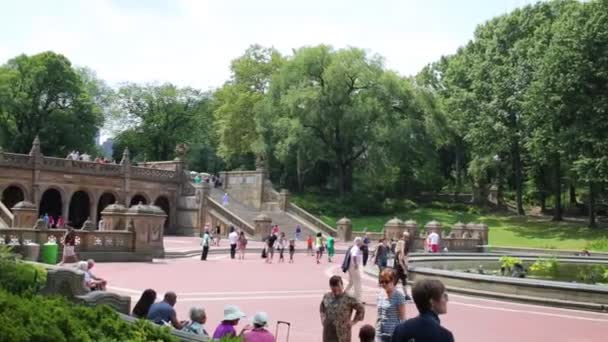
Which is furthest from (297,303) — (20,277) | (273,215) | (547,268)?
(273,215)

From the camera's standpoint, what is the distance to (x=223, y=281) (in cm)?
2023

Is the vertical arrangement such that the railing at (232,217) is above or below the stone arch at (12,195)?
below

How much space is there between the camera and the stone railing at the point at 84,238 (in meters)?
22.9

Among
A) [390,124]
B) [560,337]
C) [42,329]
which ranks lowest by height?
[560,337]

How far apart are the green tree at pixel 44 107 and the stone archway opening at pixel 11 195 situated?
1828 cm

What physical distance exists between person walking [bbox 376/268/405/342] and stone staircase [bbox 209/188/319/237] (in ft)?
128

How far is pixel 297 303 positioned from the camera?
16.0 m

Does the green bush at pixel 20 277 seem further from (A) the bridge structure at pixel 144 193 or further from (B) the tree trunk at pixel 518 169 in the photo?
(B) the tree trunk at pixel 518 169

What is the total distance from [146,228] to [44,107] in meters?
42.8

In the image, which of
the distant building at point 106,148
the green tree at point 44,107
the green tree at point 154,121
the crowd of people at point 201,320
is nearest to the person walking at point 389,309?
the crowd of people at point 201,320

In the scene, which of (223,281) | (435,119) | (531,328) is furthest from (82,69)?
(531,328)

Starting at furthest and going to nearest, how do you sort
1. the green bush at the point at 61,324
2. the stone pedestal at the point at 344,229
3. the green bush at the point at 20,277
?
the stone pedestal at the point at 344,229, the green bush at the point at 20,277, the green bush at the point at 61,324

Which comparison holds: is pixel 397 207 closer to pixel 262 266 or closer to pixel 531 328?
pixel 262 266

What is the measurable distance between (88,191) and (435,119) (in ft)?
94.4
